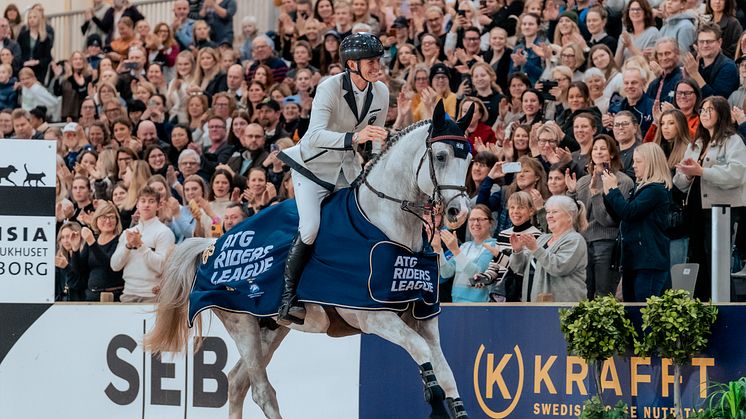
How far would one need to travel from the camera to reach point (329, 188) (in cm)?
920

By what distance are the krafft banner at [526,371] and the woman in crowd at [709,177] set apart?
142 cm

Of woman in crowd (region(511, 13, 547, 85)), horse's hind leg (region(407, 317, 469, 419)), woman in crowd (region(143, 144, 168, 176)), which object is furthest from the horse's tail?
woman in crowd (region(143, 144, 168, 176))

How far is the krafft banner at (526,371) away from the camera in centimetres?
832

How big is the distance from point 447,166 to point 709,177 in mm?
2536

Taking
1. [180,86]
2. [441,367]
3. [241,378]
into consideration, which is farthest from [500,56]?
[441,367]

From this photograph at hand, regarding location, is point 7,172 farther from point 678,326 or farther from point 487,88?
point 678,326

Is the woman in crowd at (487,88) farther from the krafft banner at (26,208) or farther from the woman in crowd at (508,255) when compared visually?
the krafft banner at (26,208)

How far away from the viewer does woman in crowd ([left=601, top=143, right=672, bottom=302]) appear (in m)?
9.70

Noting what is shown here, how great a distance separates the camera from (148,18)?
75.8 ft

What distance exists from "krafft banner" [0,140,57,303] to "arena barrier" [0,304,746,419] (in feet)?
1.84

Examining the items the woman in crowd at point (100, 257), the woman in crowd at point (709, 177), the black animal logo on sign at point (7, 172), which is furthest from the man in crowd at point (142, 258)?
the woman in crowd at point (709, 177)

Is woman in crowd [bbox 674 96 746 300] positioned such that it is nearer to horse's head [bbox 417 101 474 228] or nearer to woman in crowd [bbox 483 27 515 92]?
horse's head [bbox 417 101 474 228]

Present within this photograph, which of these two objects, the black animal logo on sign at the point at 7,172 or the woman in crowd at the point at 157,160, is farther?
the woman in crowd at the point at 157,160

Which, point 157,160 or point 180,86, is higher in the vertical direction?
point 180,86
